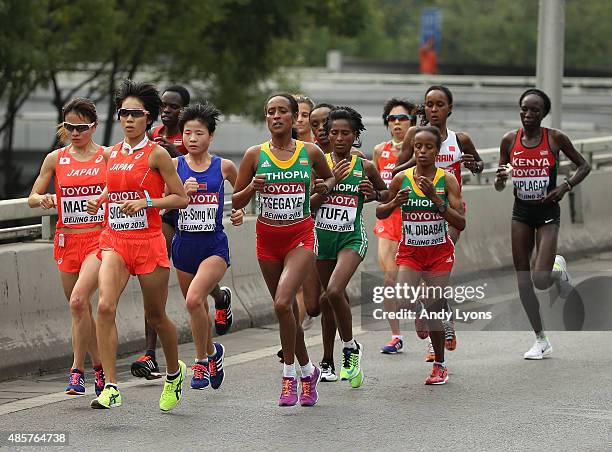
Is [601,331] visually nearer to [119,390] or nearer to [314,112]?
[314,112]

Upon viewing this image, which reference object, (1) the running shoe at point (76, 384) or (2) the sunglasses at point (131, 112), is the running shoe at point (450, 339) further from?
(2) the sunglasses at point (131, 112)

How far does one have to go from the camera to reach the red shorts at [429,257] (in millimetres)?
11031

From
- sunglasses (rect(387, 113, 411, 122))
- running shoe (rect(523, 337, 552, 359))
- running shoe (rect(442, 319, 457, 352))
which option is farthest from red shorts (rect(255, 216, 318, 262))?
sunglasses (rect(387, 113, 411, 122))

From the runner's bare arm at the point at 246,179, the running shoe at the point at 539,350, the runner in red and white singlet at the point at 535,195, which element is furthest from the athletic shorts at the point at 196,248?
the running shoe at the point at 539,350

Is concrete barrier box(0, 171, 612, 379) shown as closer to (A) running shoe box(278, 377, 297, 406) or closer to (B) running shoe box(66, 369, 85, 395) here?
(B) running shoe box(66, 369, 85, 395)

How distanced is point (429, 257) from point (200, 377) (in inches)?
75.3

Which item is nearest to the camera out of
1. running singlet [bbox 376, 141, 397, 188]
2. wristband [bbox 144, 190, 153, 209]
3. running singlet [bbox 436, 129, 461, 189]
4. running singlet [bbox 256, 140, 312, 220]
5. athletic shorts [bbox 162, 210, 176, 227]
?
wristband [bbox 144, 190, 153, 209]

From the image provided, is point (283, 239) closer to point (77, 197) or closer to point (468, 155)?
point (77, 197)

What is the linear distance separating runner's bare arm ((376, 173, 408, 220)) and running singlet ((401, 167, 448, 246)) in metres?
0.10

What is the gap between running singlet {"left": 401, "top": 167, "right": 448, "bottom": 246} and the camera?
36.0 feet

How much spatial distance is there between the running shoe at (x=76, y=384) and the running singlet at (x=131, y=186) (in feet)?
3.27

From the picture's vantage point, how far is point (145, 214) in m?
9.78

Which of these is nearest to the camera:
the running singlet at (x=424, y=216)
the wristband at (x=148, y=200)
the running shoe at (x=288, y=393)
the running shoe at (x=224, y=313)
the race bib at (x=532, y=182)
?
the wristband at (x=148, y=200)

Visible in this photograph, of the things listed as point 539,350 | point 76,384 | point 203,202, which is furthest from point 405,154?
point 76,384
